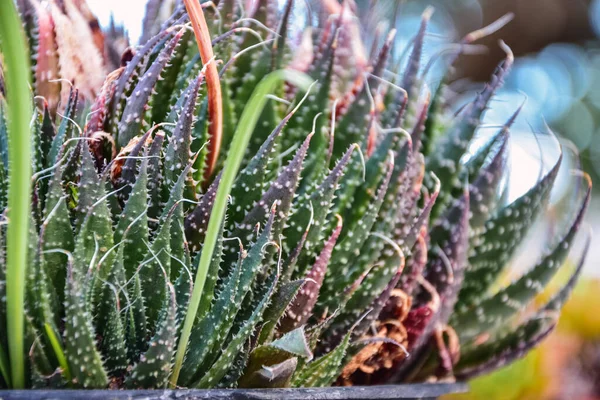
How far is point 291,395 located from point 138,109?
142 mm

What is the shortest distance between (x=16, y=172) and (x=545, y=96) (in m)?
1.81

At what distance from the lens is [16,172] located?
0.18 m

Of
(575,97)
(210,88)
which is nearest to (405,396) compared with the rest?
(210,88)

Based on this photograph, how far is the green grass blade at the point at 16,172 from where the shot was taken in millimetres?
165

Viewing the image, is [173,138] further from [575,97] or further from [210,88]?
[575,97]

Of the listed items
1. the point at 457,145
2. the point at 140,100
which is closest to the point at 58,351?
the point at 140,100

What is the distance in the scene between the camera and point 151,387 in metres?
0.22

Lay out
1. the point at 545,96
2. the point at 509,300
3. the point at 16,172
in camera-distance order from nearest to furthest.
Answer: the point at 16,172
the point at 509,300
the point at 545,96

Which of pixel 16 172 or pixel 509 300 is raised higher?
pixel 16 172

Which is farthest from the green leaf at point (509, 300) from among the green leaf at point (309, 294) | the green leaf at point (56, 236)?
the green leaf at point (56, 236)

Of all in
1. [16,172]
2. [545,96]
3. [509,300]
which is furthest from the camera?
[545,96]

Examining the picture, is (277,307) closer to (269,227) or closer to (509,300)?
(269,227)

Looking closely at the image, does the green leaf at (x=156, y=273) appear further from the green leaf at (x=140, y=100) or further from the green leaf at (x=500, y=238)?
the green leaf at (x=500, y=238)

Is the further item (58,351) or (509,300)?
(509,300)
